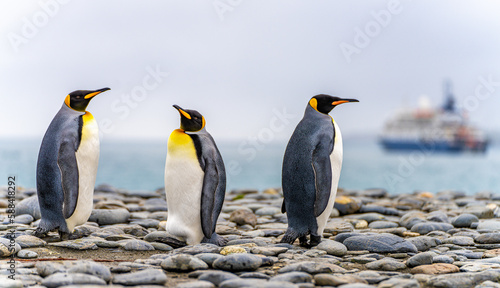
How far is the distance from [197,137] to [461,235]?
3092mm

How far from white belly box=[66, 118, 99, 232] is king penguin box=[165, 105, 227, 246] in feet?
2.51

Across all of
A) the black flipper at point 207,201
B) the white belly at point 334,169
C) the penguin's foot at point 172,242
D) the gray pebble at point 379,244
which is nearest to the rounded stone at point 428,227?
the gray pebble at point 379,244

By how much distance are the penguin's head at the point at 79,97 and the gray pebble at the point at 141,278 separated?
2138mm

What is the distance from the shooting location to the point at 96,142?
16.8 feet

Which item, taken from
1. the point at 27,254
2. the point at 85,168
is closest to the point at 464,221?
the point at 85,168

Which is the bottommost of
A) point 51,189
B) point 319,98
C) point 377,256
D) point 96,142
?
point 377,256

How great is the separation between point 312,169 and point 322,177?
0.38ft

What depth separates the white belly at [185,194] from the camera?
478 centimetres

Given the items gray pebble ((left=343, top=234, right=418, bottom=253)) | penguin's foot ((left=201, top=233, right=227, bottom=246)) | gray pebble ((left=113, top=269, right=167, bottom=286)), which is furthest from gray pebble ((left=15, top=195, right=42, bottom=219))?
gray pebble ((left=343, top=234, right=418, bottom=253))

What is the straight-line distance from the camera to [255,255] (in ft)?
13.4

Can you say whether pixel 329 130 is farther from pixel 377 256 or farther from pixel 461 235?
pixel 461 235

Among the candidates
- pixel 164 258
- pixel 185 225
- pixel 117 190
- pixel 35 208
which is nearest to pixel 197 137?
pixel 185 225

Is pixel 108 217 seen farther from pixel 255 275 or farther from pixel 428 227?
pixel 428 227

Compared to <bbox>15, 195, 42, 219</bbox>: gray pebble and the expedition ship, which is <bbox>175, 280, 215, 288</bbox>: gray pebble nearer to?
<bbox>15, 195, 42, 219</bbox>: gray pebble
